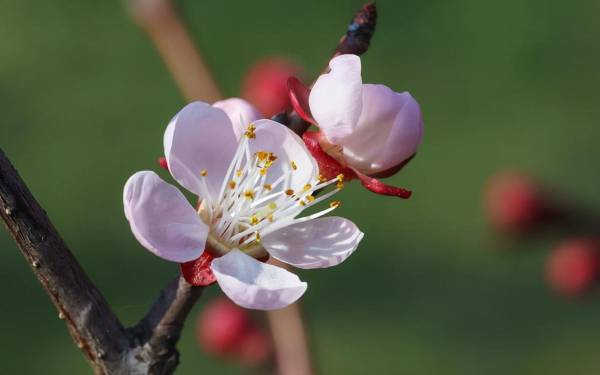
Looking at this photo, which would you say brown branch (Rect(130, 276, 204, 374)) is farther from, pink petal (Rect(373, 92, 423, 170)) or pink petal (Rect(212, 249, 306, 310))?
pink petal (Rect(373, 92, 423, 170))

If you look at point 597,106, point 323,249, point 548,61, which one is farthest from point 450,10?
point 323,249

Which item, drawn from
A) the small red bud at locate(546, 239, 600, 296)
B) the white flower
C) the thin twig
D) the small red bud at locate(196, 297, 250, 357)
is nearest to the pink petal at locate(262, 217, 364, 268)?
the white flower

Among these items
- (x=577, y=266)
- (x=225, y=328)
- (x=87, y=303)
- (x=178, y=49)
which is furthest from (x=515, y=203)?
(x=87, y=303)

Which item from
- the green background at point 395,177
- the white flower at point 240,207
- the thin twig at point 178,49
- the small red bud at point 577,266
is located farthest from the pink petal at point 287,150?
the green background at point 395,177

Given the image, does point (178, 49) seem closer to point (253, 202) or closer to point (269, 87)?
point (269, 87)

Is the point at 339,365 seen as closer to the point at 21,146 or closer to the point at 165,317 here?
the point at 21,146
